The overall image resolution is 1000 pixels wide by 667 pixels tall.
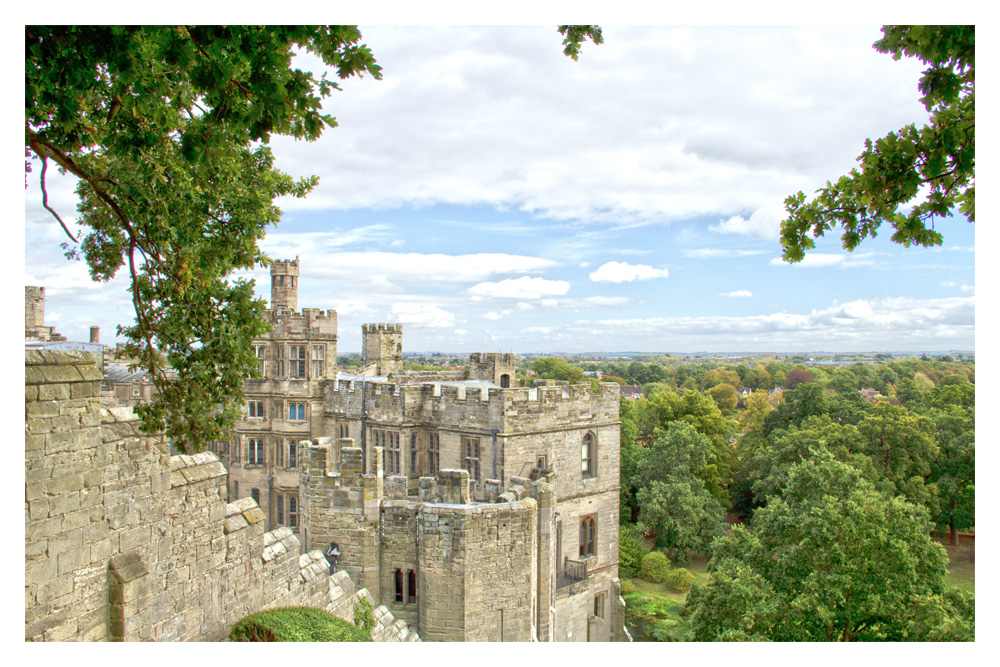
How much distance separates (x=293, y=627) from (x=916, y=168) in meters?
8.86

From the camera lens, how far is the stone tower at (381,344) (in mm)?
33438

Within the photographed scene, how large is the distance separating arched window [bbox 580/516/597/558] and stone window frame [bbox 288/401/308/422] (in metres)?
11.5

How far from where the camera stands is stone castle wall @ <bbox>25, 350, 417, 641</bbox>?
576 cm

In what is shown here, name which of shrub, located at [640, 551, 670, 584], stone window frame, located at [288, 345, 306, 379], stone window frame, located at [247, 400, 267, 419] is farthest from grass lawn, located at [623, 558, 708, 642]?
stone window frame, located at [247, 400, 267, 419]

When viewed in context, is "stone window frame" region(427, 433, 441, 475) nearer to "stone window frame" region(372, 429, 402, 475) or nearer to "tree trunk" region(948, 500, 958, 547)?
Result: "stone window frame" region(372, 429, 402, 475)

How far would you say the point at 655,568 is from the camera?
31078 millimetres

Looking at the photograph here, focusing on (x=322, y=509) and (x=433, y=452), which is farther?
(x=433, y=452)

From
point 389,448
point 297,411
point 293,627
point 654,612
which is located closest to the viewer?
point 293,627

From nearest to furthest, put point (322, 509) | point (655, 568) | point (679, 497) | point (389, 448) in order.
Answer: point (322, 509) → point (389, 448) → point (655, 568) → point (679, 497)

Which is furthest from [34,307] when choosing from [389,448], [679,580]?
[679,580]

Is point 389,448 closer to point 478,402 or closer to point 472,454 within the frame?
point 472,454

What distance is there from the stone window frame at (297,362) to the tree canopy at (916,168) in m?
21.8
